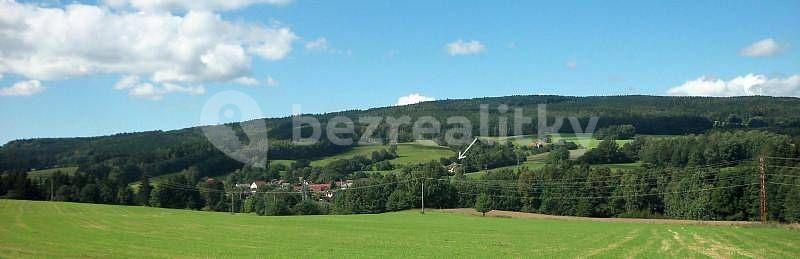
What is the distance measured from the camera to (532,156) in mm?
132125

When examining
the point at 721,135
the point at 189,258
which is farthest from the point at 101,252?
the point at 721,135

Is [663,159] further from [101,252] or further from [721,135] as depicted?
[101,252]

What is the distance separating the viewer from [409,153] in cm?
14638

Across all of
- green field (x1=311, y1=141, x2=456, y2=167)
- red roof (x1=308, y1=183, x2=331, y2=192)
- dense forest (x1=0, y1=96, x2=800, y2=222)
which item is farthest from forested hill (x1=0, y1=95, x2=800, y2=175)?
red roof (x1=308, y1=183, x2=331, y2=192)

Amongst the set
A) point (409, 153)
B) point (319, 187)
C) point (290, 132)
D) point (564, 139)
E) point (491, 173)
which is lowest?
point (319, 187)

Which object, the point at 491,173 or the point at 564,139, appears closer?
the point at 491,173

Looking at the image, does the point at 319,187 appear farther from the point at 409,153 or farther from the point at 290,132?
the point at 290,132

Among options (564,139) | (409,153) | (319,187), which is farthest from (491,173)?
(409,153)

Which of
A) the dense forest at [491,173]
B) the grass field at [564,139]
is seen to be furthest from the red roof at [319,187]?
the grass field at [564,139]

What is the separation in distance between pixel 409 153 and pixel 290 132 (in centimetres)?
3401

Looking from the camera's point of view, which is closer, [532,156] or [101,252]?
[101,252]

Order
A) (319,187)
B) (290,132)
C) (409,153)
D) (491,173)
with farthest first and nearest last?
(290,132), (409,153), (319,187), (491,173)

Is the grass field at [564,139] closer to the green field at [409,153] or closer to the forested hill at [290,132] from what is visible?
the forested hill at [290,132]

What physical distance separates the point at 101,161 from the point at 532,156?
8724cm
